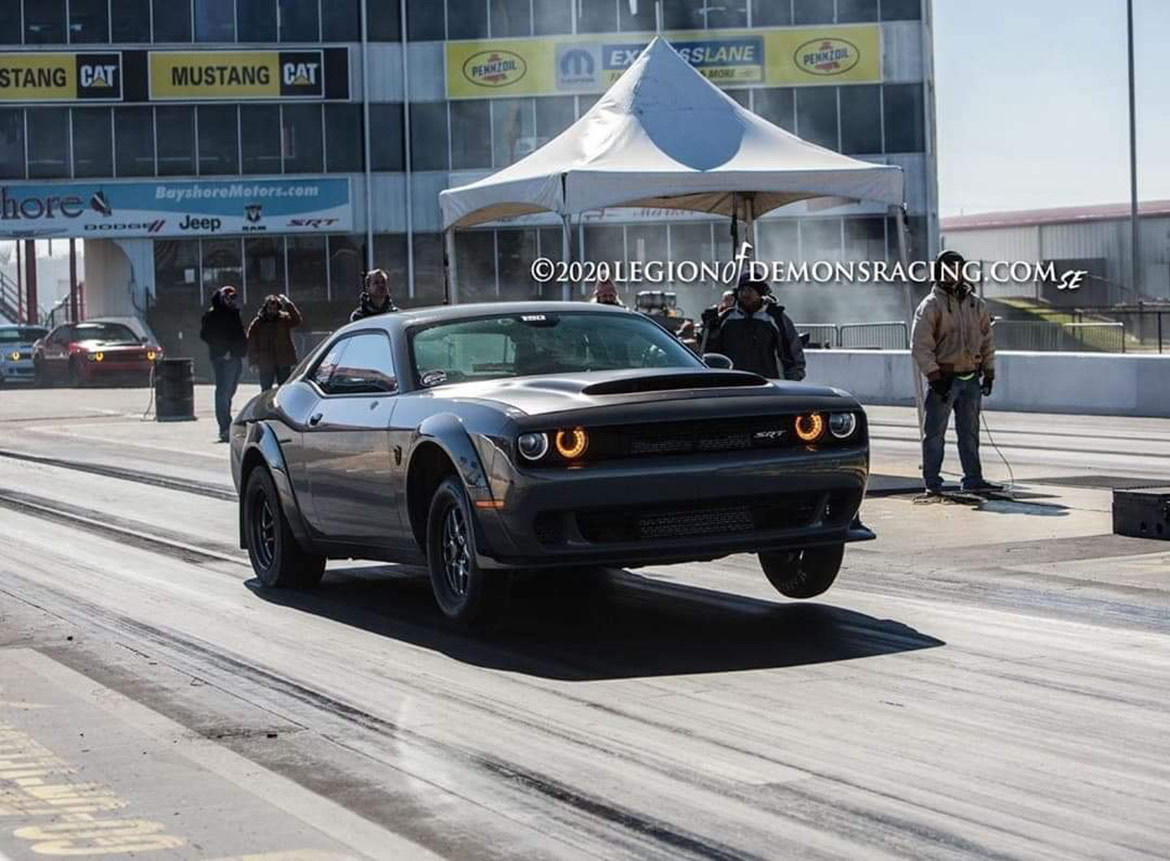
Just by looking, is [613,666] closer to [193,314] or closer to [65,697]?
[65,697]

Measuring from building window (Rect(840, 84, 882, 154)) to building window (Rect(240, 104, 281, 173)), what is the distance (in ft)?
50.7

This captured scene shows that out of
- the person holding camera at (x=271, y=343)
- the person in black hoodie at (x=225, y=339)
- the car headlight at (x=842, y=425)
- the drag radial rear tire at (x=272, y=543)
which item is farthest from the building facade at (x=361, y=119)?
the car headlight at (x=842, y=425)

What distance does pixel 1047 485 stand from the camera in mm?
15273

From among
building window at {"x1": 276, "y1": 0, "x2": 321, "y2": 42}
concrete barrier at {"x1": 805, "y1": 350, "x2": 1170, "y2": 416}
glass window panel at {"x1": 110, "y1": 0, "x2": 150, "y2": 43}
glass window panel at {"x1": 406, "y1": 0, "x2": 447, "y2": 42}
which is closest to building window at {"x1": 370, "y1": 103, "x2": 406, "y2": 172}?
glass window panel at {"x1": 406, "y1": 0, "x2": 447, "y2": 42}

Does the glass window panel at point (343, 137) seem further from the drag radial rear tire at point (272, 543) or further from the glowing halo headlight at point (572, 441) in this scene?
the glowing halo headlight at point (572, 441)

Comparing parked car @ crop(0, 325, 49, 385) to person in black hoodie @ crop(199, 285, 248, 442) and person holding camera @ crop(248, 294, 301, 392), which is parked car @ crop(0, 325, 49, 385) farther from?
person holding camera @ crop(248, 294, 301, 392)

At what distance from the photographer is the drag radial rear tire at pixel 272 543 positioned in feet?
34.2

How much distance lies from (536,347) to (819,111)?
4935 cm

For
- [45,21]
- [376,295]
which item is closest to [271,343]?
[376,295]

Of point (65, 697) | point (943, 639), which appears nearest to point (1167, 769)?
point (943, 639)

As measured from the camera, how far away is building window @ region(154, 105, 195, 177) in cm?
5706

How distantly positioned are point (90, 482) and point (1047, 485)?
8.24 metres

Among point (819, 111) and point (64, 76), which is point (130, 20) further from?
point (819, 111)

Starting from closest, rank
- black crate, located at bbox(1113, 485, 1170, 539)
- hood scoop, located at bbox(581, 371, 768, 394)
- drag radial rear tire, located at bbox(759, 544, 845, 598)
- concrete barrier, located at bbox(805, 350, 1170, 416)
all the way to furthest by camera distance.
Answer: hood scoop, located at bbox(581, 371, 768, 394) → drag radial rear tire, located at bbox(759, 544, 845, 598) → black crate, located at bbox(1113, 485, 1170, 539) → concrete barrier, located at bbox(805, 350, 1170, 416)
